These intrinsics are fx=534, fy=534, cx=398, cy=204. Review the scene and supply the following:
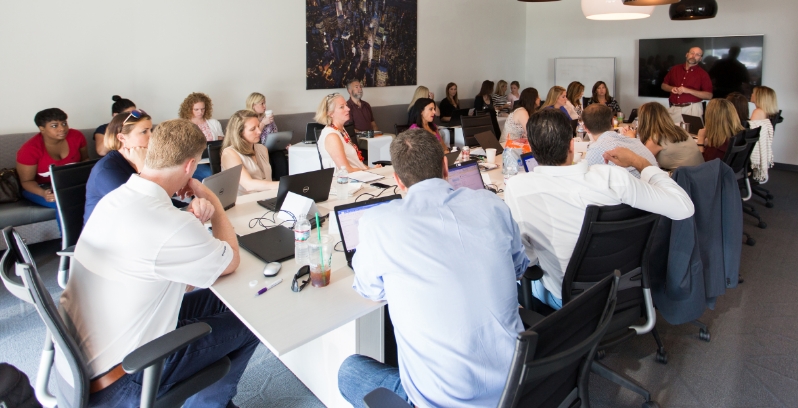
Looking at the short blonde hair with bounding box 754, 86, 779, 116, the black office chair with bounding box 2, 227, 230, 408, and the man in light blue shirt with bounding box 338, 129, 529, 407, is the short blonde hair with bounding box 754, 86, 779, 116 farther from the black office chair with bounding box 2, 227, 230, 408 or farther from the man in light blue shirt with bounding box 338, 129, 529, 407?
the black office chair with bounding box 2, 227, 230, 408

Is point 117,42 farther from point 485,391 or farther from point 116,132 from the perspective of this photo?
point 485,391

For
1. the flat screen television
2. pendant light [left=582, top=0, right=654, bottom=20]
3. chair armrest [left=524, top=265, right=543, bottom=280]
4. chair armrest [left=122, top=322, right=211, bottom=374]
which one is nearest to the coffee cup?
pendant light [left=582, top=0, right=654, bottom=20]

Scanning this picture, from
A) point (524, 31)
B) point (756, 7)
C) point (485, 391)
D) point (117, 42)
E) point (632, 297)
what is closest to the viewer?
point (485, 391)

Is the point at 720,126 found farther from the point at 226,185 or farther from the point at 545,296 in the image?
the point at 226,185

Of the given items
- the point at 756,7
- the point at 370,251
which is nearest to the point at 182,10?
the point at 370,251

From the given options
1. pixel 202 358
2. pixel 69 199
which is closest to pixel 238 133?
pixel 69 199

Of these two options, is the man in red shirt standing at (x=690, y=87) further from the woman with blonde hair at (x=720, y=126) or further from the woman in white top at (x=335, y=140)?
the woman in white top at (x=335, y=140)

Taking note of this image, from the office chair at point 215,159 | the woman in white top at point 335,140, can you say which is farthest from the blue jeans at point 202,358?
the woman in white top at point 335,140

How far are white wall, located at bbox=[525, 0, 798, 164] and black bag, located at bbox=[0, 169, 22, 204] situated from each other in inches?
332

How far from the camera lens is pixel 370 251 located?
1417 millimetres

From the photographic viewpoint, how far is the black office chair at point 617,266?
1.92 meters

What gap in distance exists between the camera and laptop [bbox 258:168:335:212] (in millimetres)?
2613

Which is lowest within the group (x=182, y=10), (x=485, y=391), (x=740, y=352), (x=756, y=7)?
(x=740, y=352)

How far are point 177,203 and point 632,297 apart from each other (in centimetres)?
241
